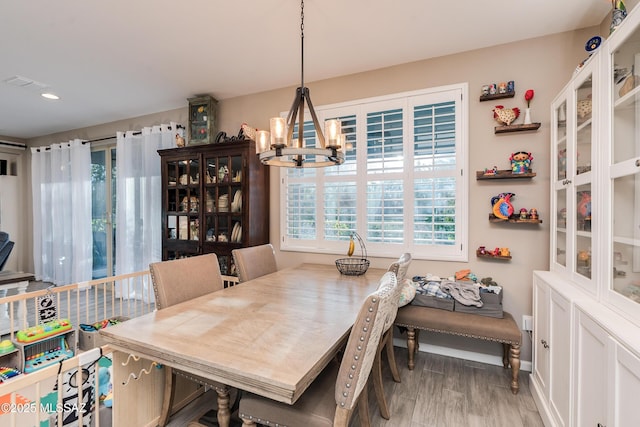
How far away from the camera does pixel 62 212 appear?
16.4ft

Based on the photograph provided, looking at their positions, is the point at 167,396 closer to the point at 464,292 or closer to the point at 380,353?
the point at 380,353

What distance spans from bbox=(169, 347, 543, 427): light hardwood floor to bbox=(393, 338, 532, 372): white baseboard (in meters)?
0.05

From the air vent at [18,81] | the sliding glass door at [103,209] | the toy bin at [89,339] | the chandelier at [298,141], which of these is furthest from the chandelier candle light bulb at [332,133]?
the sliding glass door at [103,209]

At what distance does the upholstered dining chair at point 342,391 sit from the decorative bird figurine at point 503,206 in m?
1.53

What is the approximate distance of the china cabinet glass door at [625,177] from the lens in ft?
3.83

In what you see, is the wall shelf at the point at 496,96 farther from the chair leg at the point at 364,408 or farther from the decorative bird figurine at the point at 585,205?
the chair leg at the point at 364,408

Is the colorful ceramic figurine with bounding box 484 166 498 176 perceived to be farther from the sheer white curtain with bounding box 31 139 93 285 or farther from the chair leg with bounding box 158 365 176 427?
the sheer white curtain with bounding box 31 139 93 285

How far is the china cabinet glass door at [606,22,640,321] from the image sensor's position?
1.17 meters

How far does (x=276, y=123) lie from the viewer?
5.24 feet

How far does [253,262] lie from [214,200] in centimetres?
130

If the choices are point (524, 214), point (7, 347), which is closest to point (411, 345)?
point (524, 214)

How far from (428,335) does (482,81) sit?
2.29 m

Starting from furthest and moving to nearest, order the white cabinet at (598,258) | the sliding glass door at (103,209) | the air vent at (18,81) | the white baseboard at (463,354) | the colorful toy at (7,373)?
the sliding glass door at (103,209), the air vent at (18,81), the white baseboard at (463,354), the colorful toy at (7,373), the white cabinet at (598,258)

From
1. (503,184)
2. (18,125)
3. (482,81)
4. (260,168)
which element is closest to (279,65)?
(260,168)
